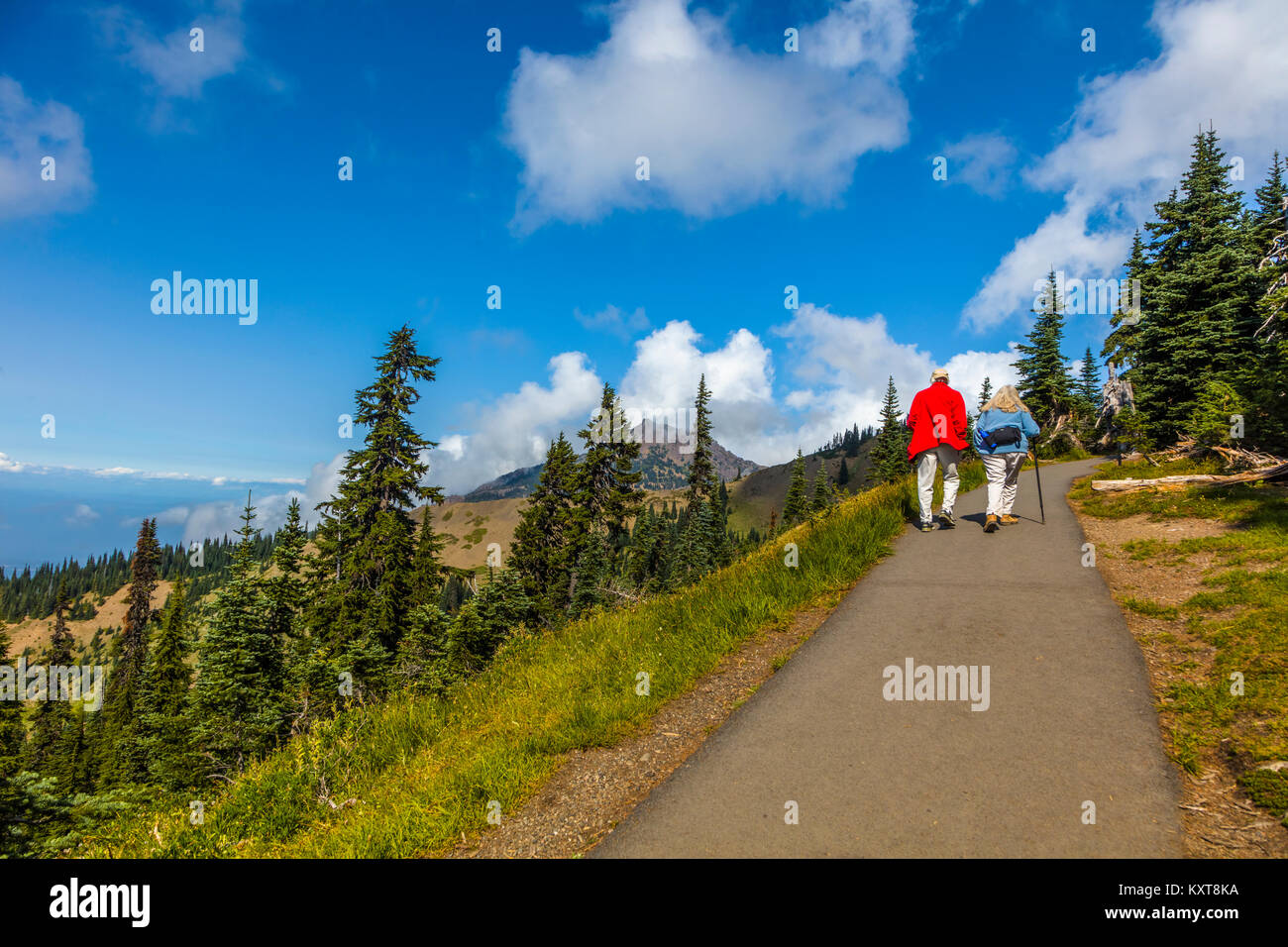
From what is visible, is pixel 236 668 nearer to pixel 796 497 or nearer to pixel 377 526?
pixel 377 526

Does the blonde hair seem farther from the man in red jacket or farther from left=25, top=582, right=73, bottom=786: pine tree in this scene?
left=25, top=582, right=73, bottom=786: pine tree

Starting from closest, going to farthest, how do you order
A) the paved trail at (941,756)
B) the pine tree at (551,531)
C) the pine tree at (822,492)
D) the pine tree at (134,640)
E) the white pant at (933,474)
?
1. the paved trail at (941,756)
2. the white pant at (933,474)
3. the pine tree at (822,492)
4. the pine tree at (551,531)
5. the pine tree at (134,640)

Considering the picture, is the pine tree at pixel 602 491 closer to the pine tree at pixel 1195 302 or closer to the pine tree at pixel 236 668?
the pine tree at pixel 236 668

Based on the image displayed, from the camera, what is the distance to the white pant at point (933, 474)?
1070cm

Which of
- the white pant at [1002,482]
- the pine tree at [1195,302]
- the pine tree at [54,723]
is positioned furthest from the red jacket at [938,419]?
the pine tree at [54,723]

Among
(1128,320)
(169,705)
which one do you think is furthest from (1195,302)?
(169,705)

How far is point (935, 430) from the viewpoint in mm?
10594

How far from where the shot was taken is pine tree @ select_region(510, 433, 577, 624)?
116 ft

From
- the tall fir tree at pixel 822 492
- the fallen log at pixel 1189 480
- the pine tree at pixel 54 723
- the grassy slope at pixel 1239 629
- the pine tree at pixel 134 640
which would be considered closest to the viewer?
the grassy slope at pixel 1239 629

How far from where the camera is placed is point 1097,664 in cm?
532

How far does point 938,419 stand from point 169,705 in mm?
45118

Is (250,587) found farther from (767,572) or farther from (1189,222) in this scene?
(1189,222)

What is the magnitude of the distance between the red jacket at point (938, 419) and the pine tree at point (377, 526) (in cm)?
2285
